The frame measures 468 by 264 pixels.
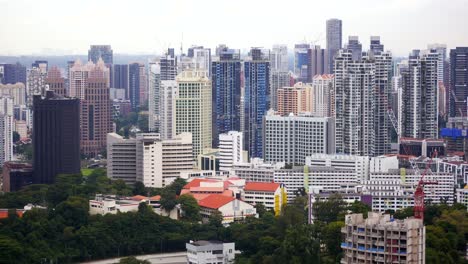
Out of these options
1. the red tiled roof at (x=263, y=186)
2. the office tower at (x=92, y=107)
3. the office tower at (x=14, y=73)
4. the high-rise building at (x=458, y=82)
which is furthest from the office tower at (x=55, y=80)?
the red tiled roof at (x=263, y=186)

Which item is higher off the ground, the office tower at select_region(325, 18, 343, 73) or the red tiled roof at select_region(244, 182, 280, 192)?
the office tower at select_region(325, 18, 343, 73)

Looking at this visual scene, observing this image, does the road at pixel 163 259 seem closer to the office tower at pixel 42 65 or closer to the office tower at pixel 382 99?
the office tower at pixel 382 99

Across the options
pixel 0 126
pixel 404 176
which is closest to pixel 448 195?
pixel 404 176

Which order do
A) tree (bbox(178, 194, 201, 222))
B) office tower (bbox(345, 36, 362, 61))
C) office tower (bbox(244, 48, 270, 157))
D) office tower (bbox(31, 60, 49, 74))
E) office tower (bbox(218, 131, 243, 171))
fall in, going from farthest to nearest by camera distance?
office tower (bbox(345, 36, 362, 61)) < office tower (bbox(244, 48, 270, 157)) < office tower (bbox(31, 60, 49, 74)) < office tower (bbox(218, 131, 243, 171)) < tree (bbox(178, 194, 201, 222))

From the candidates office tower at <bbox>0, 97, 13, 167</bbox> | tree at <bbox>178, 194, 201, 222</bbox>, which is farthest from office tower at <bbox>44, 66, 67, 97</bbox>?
tree at <bbox>178, 194, 201, 222</bbox>

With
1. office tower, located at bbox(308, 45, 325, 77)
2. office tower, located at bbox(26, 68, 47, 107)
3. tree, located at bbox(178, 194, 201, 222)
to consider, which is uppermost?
Answer: office tower, located at bbox(308, 45, 325, 77)

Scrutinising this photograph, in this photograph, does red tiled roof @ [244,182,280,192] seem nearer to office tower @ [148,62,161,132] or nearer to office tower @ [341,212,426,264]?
office tower @ [148,62,161,132]

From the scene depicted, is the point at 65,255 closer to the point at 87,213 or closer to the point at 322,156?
the point at 87,213
